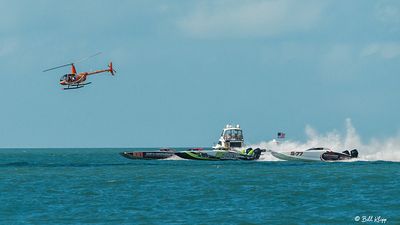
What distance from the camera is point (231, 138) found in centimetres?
11531

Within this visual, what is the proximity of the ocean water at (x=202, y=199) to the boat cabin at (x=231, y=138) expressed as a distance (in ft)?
134

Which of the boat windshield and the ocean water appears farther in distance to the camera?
the boat windshield

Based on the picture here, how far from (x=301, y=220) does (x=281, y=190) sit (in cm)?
1538

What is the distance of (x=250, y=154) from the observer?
4318 inches

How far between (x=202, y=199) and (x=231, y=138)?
64594 millimetres

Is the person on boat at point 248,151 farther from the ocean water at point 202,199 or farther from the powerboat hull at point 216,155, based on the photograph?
the ocean water at point 202,199

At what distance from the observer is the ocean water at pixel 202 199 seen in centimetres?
4219

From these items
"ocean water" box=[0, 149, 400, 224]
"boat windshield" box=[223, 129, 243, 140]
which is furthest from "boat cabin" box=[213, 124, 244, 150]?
"ocean water" box=[0, 149, 400, 224]

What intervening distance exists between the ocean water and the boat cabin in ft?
134

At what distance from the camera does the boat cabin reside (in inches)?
4530
